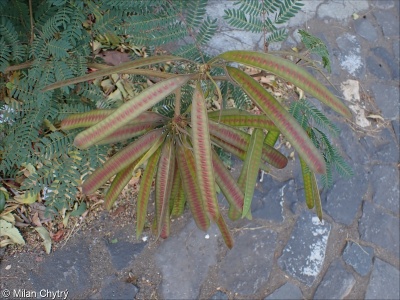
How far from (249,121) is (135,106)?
0.44 metres

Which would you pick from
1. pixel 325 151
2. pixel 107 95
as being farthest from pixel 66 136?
pixel 325 151

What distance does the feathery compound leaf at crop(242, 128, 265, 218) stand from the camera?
115 cm

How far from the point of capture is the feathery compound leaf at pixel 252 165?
1146 mm

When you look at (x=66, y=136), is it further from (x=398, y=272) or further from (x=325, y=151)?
(x=398, y=272)

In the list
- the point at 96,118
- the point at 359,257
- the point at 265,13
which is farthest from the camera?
the point at 359,257

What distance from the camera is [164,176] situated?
131cm

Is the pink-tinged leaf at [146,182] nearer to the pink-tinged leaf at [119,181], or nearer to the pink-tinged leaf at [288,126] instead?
the pink-tinged leaf at [119,181]

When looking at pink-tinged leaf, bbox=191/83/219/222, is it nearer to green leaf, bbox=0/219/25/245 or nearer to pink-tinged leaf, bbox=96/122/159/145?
pink-tinged leaf, bbox=96/122/159/145

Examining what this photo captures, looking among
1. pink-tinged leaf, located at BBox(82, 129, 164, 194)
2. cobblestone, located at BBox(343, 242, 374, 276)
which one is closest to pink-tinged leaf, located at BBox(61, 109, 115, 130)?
pink-tinged leaf, located at BBox(82, 129, 164, 194)

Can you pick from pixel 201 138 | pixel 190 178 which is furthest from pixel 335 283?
pixel 201 138

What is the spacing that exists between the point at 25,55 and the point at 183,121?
2.23 ft

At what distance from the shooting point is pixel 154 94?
3.29 ft

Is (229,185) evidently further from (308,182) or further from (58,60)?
(58,60)

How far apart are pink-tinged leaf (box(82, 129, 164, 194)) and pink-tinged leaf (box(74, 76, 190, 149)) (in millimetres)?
256
